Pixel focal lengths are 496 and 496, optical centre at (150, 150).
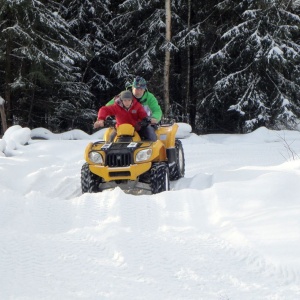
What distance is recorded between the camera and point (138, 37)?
746 inches

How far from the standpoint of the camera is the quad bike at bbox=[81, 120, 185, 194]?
6.45m

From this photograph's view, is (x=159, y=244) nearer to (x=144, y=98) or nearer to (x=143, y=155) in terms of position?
(x=143, y=155)

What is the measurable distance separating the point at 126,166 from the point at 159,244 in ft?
9.13

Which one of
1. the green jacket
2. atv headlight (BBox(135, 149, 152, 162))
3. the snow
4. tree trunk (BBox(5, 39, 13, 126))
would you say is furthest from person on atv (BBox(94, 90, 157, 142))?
tree trunk (BBox(5, 39, 13, 126))

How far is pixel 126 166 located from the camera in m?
6.46

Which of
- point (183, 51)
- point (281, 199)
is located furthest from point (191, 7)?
point (281, 199)

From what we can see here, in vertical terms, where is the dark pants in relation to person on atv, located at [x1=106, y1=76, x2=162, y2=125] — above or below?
below

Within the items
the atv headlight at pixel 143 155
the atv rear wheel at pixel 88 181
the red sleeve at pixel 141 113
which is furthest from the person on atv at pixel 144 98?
the atv rear wheel at pixel 88 181

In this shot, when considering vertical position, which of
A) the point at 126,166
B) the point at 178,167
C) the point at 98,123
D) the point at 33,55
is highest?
the point at 33,55

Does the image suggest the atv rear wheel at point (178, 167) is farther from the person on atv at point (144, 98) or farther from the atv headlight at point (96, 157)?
the atv headlight at point (96, 157)

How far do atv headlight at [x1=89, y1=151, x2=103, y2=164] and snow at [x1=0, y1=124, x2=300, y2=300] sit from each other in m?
1.08

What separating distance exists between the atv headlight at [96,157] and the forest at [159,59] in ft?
31.4

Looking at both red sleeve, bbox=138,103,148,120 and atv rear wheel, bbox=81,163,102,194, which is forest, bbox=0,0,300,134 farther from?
atv rear wheel, bbox=81,163,102,194

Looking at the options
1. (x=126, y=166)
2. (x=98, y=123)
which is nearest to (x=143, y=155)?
(x=126, y=166)
